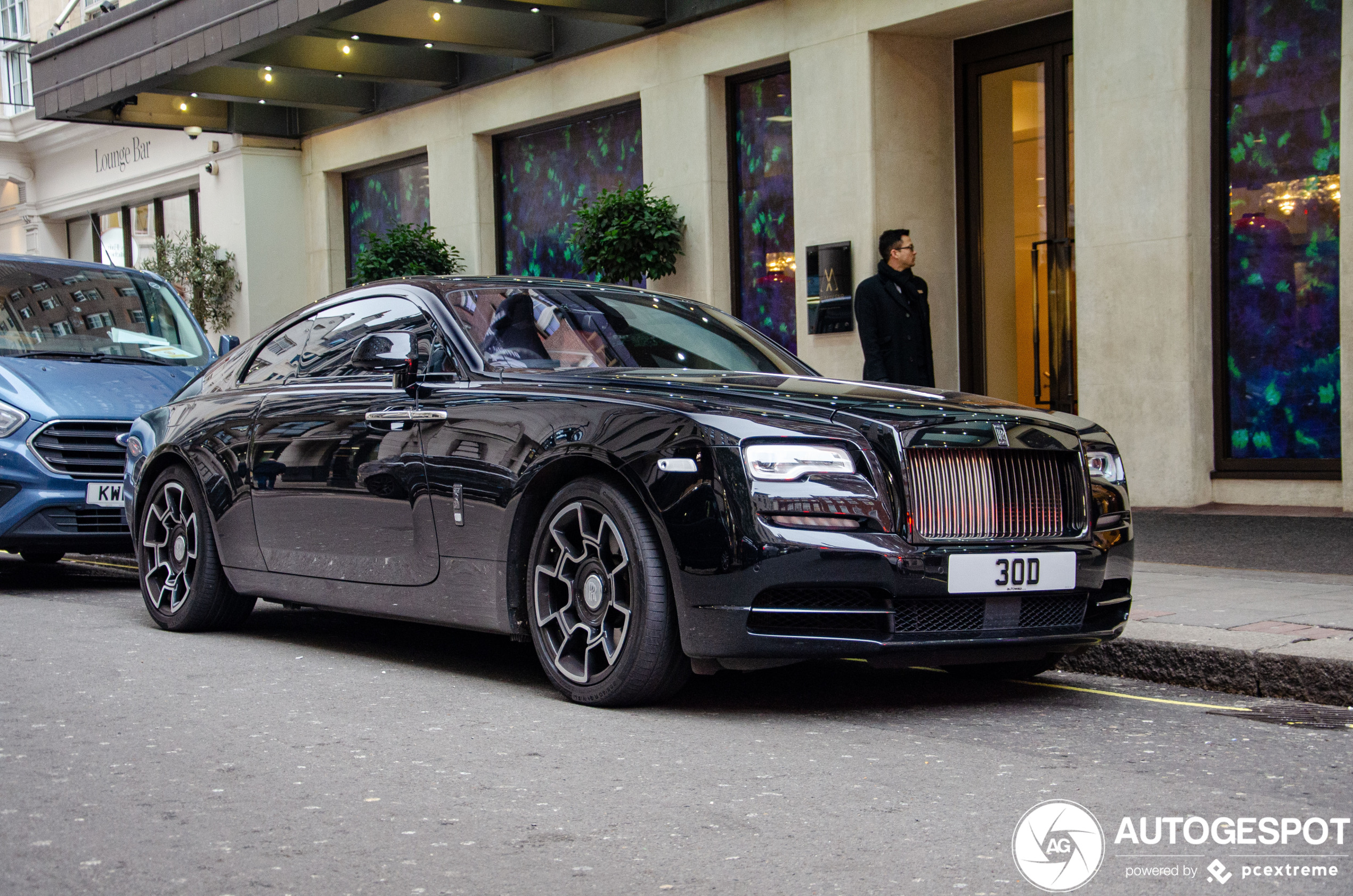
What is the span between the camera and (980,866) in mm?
3324

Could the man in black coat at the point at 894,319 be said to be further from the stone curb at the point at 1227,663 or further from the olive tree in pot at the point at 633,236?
the stone curb at the point at 1227,663

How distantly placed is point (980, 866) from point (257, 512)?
400 cm

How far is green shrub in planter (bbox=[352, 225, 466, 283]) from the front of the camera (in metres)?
16.9

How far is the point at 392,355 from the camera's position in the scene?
5.77m

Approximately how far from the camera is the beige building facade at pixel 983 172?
10711 millimetres

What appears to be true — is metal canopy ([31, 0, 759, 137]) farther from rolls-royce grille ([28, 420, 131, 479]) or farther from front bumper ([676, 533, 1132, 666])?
front bumper ([676, 533, 1132, 666])

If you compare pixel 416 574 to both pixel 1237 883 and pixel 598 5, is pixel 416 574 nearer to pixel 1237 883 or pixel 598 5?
pixel 1237 883

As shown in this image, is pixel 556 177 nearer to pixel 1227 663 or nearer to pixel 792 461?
pixel 1227 663

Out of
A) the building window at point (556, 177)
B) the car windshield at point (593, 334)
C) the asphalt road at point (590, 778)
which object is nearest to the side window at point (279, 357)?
the car windshield at point (593, 334)

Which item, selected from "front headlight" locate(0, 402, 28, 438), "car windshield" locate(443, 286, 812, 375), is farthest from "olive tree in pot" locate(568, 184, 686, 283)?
"car windshield" locate(443, 286, 812, 375)

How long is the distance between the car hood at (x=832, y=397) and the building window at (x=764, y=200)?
853 cm

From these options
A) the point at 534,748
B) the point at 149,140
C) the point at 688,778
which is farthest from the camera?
the point at 149,140

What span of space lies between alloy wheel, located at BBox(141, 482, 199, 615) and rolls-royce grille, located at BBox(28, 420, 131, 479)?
1.41 meters

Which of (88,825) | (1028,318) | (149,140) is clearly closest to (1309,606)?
(88,825)
